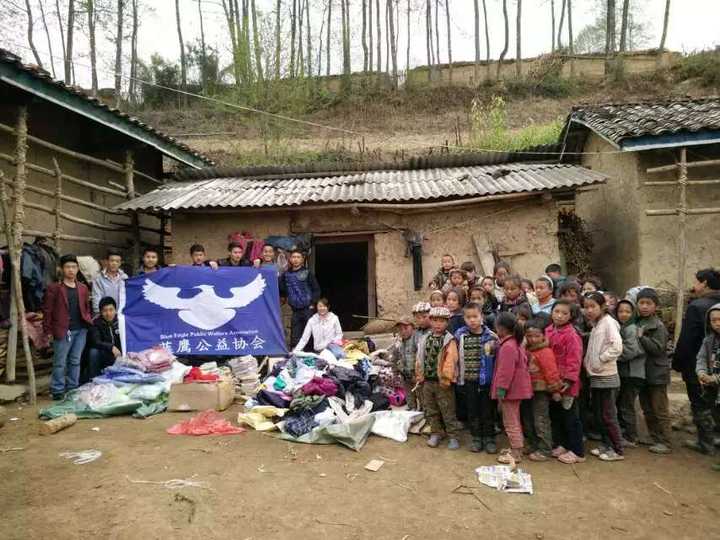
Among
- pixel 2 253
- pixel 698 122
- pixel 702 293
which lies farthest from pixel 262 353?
pixel 698 122

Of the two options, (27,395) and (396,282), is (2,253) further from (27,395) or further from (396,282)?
(396,282)

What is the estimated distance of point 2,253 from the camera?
5.73 m

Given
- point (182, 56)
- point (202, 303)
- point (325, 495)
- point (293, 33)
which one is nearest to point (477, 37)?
point (293, 33)

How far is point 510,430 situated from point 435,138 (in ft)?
58.9

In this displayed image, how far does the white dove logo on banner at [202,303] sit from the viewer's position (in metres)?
6.71

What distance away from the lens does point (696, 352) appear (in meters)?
4.26

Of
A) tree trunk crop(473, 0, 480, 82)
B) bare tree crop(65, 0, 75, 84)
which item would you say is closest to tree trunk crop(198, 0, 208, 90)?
bare tree crop(65, 0, 75, 84)

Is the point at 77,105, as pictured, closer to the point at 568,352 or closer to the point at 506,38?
the point at 568,352

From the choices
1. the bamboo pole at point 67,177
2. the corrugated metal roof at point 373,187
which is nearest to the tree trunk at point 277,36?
the corrugated metal roof at point 373,187

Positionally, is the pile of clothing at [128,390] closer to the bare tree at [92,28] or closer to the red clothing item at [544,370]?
the red clothing item at [544,370]

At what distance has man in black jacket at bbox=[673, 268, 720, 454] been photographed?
4.23 metres

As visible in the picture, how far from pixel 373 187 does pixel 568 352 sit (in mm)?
4775

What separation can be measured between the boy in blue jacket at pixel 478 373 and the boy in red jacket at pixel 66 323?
4.58 metres

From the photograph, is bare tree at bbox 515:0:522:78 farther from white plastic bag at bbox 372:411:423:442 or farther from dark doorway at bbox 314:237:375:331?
white plastic bag at bbox 372:411:423:442
